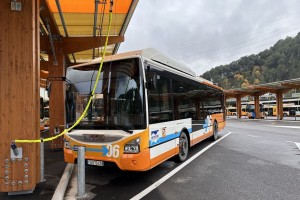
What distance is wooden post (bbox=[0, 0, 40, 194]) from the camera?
4.93m

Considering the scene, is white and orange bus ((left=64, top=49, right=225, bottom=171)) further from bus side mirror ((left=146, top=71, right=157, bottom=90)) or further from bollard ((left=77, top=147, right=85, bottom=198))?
bollard ((left=77, top=147, right=85, bottom=198))

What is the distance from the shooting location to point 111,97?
18.5 ft

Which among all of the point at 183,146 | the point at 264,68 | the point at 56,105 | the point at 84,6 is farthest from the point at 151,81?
the point at 264,68

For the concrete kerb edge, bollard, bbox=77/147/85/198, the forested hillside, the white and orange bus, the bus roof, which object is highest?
the forested hillside

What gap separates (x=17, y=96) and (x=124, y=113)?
212 cm

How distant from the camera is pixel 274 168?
7.07 meters

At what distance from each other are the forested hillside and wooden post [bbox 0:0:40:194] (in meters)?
87.3

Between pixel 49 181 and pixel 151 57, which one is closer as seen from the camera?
pixel 49 181

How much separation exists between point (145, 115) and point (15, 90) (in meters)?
2.61

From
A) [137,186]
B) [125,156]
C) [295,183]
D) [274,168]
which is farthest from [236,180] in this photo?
[125,156]

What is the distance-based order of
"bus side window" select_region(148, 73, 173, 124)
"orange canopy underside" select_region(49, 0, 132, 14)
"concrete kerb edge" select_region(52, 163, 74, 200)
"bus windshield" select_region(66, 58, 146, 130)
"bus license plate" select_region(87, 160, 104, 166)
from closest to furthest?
"concrete kerb edge" select_region(52, 163, 74, 200), "bus windshield" select_region(66, 58, 146, 130), "bus license plate" select_region(87, 160, 104, 166), "bus side window" select_region(148, 73, 173, 124), "orange canopy underside" select_region(49, 0, 132, 14)

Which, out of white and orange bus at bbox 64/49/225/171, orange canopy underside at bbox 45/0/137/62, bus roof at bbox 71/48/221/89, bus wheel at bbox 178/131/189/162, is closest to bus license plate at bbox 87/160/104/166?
white and orange bus at bbox 64/49/225/171

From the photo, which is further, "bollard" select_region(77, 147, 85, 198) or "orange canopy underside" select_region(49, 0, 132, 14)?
"orange canopy underside" select_region(49, 0, 132, 14)

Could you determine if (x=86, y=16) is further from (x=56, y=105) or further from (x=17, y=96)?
(x=17, y=96)
